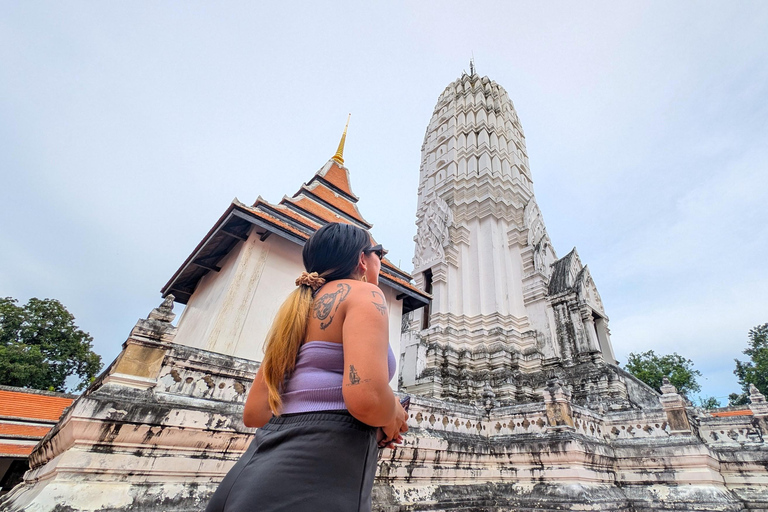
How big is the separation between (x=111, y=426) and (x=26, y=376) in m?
26.0

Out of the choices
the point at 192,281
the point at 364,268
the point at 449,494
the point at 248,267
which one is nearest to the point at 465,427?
the point at 449,494

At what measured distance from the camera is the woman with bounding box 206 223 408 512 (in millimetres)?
1188

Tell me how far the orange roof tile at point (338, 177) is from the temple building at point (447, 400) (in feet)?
0.32

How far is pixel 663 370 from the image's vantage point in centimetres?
2542

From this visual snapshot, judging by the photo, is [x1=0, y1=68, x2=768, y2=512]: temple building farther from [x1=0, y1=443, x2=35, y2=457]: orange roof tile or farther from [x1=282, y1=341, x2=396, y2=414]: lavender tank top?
[x1=0, y1=443, x2=35, y2=457]: orange roof tile

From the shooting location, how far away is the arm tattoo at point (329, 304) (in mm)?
1527

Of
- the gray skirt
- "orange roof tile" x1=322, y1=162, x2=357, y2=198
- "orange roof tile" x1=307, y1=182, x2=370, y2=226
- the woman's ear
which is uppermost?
"orange roof tile" x1=322, y1=162, x2=357, y2=198

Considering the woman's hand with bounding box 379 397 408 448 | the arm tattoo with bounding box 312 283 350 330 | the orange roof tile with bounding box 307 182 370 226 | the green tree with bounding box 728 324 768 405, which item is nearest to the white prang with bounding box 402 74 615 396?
the orange roof tile with bounding box 307 182 370 226

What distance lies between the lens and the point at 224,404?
3850 millimetres

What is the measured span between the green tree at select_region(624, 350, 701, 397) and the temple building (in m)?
13.8

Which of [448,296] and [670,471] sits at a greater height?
[448,296]

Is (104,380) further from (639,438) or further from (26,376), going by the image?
(26,376)

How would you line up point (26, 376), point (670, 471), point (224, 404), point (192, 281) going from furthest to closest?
point (26, 376) < point (192, 281) < point (670, 471) < point (224, 404)

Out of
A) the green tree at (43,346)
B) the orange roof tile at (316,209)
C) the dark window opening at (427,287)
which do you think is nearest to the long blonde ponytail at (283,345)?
the orange roof tile at (316,209)
